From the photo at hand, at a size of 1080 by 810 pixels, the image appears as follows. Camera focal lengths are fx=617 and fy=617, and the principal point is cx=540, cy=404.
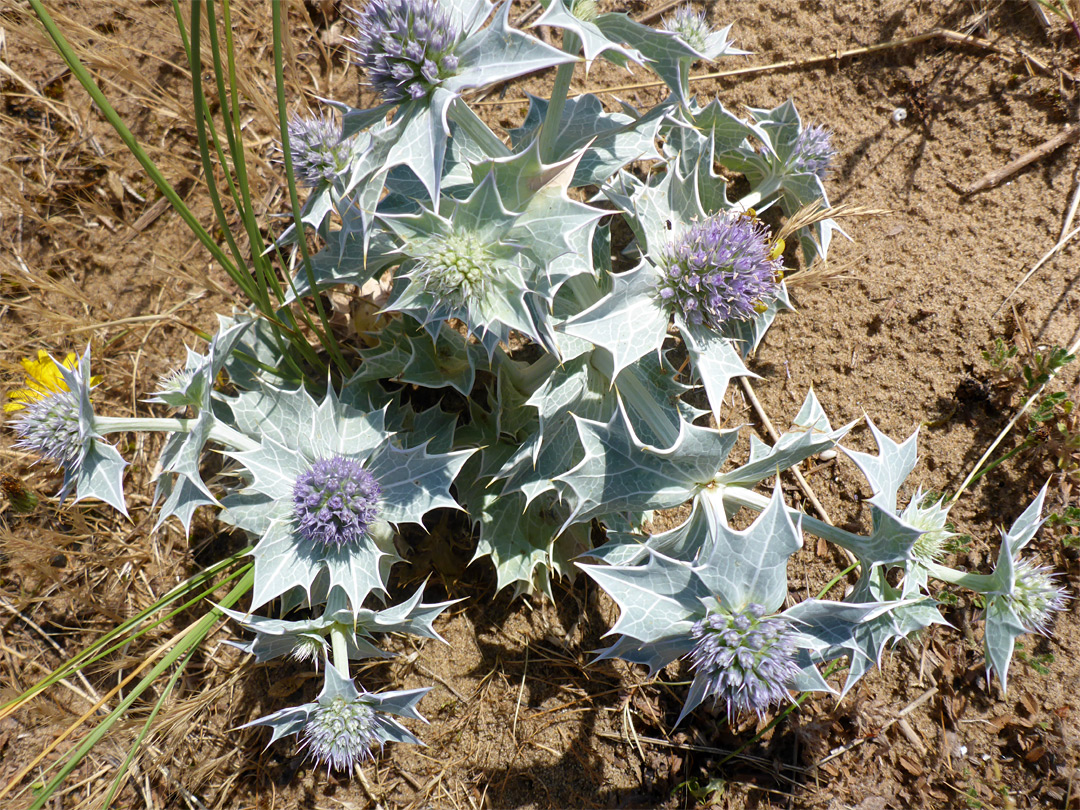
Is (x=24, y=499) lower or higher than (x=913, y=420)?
lower

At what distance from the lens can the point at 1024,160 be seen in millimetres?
2770

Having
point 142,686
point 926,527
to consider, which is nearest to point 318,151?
point 142,686

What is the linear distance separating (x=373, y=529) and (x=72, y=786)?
75.1 inches

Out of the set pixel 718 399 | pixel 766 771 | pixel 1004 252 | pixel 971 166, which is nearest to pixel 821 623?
pixel 718 399

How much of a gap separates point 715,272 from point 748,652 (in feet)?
3.49

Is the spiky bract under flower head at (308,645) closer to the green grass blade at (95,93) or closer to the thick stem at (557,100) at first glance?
the green grass blade at (95,93)

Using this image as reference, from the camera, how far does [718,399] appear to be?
1.77 meters

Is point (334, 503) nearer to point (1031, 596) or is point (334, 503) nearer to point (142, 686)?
point (142, 686)

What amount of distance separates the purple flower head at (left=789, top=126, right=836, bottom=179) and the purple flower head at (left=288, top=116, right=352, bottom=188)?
5.74 feet

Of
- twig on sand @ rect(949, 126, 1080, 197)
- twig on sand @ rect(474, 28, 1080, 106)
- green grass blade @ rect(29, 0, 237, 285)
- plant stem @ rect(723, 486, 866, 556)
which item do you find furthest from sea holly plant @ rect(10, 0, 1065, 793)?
twig on sand @ rect(949, 126, 1080, 197)

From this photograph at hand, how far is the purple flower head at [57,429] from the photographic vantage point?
1.96 meters

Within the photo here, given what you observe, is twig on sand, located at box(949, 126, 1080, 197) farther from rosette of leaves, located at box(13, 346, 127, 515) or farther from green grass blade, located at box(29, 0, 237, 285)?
rosette of leaves, located at box(13, 346, 127, 515)

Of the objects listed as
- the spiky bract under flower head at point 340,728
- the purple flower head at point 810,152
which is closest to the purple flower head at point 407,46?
the purple flower head at point 810,152

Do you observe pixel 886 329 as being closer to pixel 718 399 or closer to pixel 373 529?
pixel 718 399
